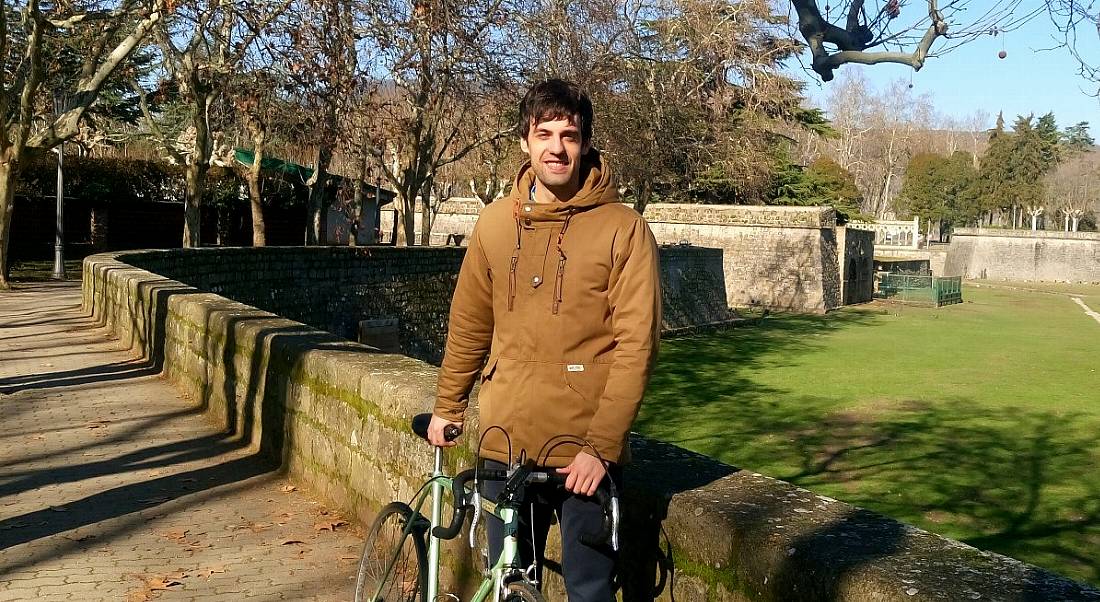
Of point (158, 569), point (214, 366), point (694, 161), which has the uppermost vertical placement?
point (694, 161)

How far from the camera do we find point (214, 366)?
26.4 feet

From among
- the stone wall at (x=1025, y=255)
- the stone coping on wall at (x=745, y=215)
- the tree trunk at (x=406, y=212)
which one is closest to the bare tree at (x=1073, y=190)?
the stone wall at (x=1025, y=255)

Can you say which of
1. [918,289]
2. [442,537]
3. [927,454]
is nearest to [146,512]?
[442,537]

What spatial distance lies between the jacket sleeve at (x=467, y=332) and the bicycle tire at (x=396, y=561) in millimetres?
466

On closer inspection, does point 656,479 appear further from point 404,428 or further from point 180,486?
point 180,486

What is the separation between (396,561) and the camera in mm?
3361

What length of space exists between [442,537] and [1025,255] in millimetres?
87617

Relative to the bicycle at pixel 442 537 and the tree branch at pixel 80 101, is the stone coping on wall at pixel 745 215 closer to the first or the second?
the tree branch at pixel 80 101

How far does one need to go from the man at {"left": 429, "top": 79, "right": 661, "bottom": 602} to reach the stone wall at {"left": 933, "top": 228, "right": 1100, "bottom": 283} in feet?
279

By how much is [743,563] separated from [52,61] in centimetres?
2254

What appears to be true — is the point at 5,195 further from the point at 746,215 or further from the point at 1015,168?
the point at 1015,168

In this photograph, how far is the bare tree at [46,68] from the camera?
51.4 ft

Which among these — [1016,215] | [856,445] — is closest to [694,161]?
[856,445]

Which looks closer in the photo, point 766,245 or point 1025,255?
point 766,245
